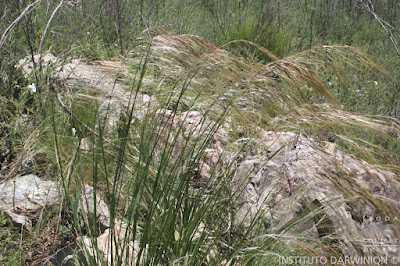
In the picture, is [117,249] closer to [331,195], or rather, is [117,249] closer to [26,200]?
[331,195]

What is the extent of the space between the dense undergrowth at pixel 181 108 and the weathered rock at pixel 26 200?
80 millimetres

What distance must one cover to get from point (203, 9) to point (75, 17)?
224 cm

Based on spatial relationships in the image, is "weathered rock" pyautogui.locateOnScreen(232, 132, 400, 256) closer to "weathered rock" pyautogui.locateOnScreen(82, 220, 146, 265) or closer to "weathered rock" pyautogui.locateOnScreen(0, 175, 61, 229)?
"weathered rock" pyautogui.locateOnScreen(82, 220, 146, 265)

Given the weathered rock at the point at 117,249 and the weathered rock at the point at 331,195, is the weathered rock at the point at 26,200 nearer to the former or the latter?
the weathered rock at the point at 117,249

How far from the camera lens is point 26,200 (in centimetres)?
229

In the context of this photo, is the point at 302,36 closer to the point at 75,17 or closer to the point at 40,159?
the point at 75,17

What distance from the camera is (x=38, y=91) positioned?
293 cm

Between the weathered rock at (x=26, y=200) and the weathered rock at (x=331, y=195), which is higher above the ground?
the weathered rock at (x=331, y=195)

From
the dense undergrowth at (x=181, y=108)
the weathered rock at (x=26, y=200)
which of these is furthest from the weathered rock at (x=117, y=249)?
the weathered rock at (x=26, y=200)

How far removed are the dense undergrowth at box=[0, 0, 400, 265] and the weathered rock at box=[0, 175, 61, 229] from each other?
0.26 feet

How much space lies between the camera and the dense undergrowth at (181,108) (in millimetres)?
1388

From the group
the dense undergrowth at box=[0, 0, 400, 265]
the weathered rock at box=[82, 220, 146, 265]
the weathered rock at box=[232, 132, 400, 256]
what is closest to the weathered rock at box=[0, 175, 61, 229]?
the dense undergrowth at box=[0, 0, 400, 265]

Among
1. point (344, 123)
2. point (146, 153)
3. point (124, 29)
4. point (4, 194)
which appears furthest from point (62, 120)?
point (124, 29)

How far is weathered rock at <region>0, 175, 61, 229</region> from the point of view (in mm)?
2234
